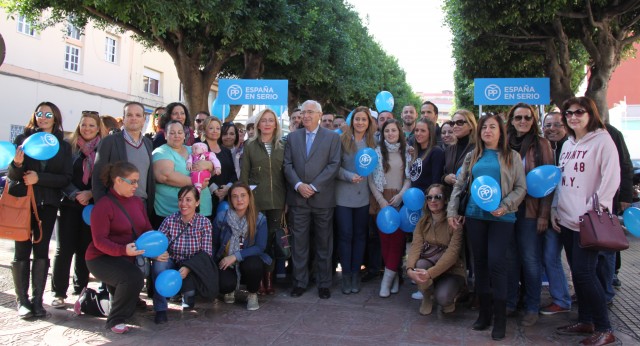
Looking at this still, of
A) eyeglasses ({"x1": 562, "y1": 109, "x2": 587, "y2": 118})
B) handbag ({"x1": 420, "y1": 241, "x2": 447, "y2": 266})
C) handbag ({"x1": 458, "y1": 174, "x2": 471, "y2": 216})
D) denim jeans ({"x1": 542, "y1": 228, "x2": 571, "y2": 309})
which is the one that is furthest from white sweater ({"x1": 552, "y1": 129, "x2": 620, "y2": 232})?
handbag ({"x1": 420, "y1": 241, "x2": 447, "y2": 266})

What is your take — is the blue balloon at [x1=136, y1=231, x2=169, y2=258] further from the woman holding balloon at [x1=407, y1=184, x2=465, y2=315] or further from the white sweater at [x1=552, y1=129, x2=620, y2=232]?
the white sweater at [x1=552, y1=129, x2=620, y2=232]

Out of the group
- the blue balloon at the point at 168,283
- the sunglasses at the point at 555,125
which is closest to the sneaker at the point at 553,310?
the sunglasses at the point at 555,125

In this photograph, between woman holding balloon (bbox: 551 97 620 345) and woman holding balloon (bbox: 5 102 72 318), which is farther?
woman holding balloon (bbox: 5 102 72 318)

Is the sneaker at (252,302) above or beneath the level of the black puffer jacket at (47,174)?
beneath

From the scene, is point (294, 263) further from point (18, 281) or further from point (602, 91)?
point (602, 91)

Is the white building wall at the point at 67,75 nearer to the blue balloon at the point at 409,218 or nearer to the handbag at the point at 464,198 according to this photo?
the blue balloon at the point at 409,218

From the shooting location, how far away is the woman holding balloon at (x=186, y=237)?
14.4 ft

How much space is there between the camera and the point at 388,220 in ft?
16.2

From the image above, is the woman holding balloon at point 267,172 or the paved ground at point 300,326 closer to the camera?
the paved ground at point 300,326

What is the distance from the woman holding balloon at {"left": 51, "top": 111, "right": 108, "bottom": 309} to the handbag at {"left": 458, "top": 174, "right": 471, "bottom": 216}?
3490 millimetres

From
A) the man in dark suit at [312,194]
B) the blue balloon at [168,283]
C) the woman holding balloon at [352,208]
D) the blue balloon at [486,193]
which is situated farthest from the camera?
the woman holding balloon at [352,208]

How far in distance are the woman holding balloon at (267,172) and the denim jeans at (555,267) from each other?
2.71 meters

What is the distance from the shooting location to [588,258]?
380cm

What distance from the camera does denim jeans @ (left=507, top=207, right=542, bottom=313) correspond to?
4375mm
